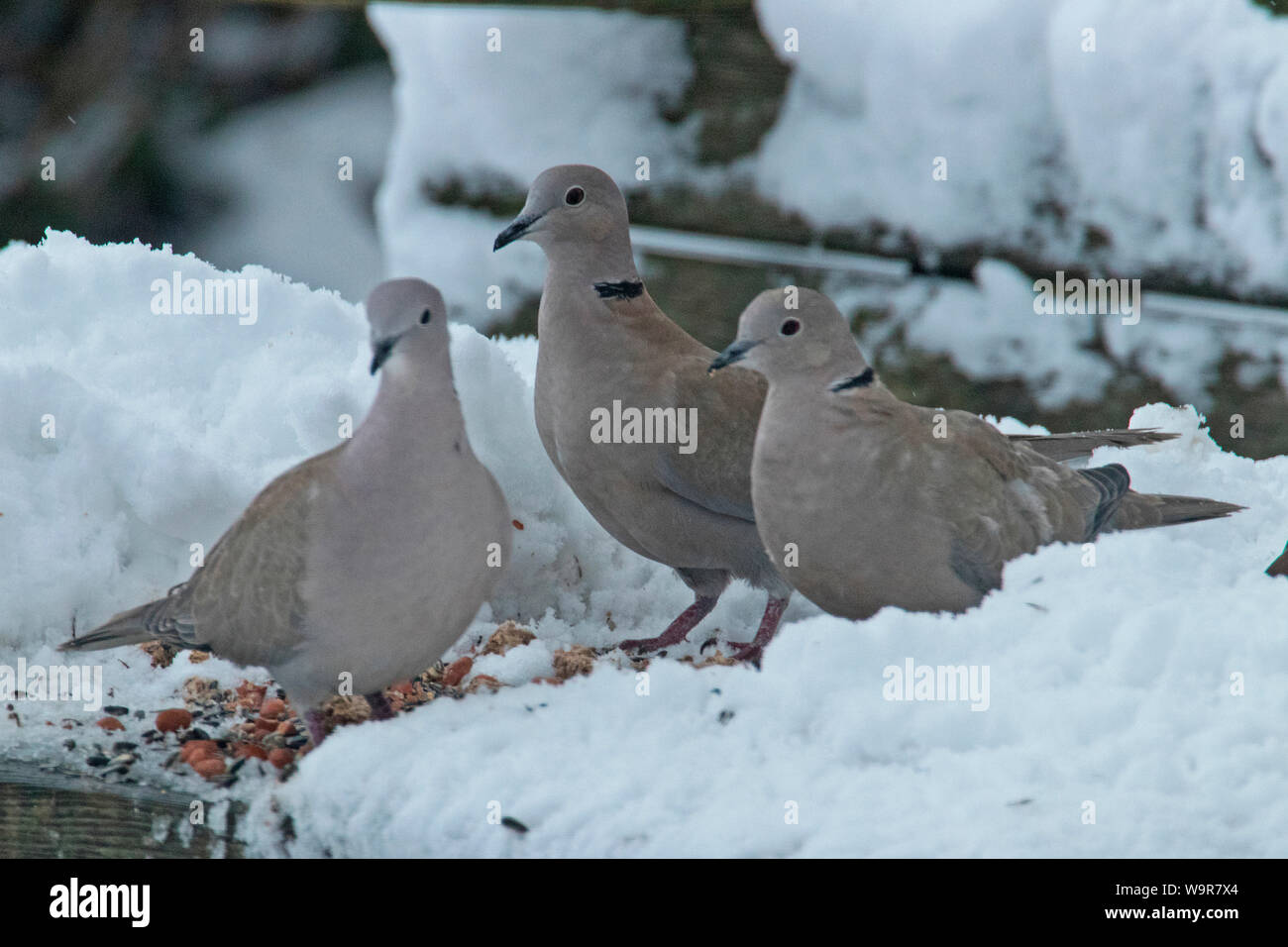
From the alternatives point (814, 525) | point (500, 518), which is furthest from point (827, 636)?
point (500, 518)

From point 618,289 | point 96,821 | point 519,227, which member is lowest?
point 96,821

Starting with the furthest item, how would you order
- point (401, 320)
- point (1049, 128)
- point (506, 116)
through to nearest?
point (506, 116)
point (1049, 128)
point (401, 320)

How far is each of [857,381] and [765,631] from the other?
27.4 inches

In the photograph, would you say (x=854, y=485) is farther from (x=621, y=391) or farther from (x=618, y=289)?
(x=618, y=289)

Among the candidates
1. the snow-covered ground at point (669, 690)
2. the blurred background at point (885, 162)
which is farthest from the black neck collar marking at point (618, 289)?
the blurred background at point (885, 162)

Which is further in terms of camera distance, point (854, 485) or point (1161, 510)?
point (1161, 510)

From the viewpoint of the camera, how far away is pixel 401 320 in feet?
7.51

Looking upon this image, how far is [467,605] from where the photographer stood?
2484 mm

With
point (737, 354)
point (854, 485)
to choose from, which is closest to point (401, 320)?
point (737, 354)

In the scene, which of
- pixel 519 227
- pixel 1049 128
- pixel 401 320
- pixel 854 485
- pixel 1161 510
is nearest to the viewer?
pixel 401 320

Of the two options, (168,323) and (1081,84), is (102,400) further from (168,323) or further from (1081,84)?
(1081,84)

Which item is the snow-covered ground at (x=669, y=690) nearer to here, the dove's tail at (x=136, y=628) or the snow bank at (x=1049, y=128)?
the dove's tail at (x=136, y=628)

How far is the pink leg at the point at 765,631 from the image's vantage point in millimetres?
3080

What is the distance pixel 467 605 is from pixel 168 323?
1350 mm
